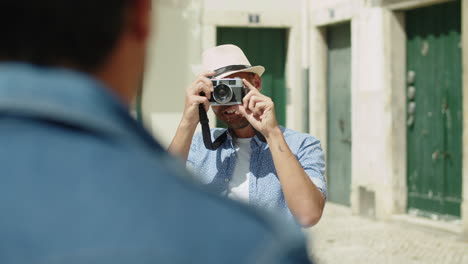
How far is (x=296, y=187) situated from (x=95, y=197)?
1.79 m

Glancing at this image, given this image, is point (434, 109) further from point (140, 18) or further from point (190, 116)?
point (140, 18)

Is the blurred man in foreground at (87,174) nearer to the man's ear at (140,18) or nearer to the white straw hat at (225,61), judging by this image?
the man's ear at (140,18)

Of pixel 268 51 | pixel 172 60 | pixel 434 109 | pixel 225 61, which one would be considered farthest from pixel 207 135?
pixel 268 51

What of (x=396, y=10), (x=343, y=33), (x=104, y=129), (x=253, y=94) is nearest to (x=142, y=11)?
(x=104, y=129)

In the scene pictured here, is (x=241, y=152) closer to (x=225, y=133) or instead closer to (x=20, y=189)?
(x=225, y=133)

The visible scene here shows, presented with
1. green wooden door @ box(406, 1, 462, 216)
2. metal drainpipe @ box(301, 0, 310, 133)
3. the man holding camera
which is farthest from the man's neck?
metal drainpipe @ box(301, 0, 310, 133)

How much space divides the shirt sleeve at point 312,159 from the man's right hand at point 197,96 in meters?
0.43

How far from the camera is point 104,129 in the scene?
70 cm

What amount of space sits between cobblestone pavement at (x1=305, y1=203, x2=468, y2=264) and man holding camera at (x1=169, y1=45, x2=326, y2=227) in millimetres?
2944

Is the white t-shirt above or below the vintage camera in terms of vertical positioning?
below

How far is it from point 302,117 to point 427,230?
2.79 m

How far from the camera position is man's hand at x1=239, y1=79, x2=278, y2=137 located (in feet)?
8.42

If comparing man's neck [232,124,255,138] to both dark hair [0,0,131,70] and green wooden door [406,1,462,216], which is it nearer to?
dark hair [0,0,131,70]

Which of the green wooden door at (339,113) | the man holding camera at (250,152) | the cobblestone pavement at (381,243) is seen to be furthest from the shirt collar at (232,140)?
the green wooden door at (339,113)
